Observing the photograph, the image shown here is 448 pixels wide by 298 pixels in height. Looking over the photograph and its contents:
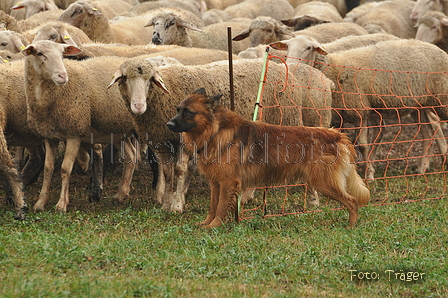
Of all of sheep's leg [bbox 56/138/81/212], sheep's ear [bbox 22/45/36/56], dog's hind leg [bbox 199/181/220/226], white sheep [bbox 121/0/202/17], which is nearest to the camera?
dog's hind leg [bbox 199/181/220/226]

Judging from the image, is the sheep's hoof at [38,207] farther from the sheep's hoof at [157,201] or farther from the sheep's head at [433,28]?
the sheep's head at [433,28]

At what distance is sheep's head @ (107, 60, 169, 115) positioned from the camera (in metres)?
7.49

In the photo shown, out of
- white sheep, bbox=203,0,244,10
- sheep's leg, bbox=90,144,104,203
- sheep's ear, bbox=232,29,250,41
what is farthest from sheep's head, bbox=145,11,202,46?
white sheep, bbox=203,0,244,10

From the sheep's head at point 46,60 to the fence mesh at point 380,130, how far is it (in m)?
2.37

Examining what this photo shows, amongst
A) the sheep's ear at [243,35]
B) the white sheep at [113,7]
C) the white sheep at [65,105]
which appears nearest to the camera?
the white sheep at [65,105]

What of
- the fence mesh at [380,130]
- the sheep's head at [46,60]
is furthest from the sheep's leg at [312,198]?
the sheep's head at [46,60]

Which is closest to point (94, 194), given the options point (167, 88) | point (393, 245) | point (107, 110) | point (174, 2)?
point (107, 110)

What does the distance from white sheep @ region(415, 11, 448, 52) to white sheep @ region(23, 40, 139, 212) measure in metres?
8.06

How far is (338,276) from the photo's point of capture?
5.18 m

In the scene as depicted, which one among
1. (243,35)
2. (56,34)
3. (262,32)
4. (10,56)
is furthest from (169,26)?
(10,56)

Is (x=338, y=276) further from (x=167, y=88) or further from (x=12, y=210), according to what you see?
(x=12, y=210)

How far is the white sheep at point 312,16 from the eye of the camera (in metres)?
16.0

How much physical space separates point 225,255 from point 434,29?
1012cm

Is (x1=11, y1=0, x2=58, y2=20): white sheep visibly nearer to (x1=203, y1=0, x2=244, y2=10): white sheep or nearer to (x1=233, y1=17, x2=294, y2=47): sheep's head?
(x1=233, y1=17, x2=294, y2=47): sheep's head
